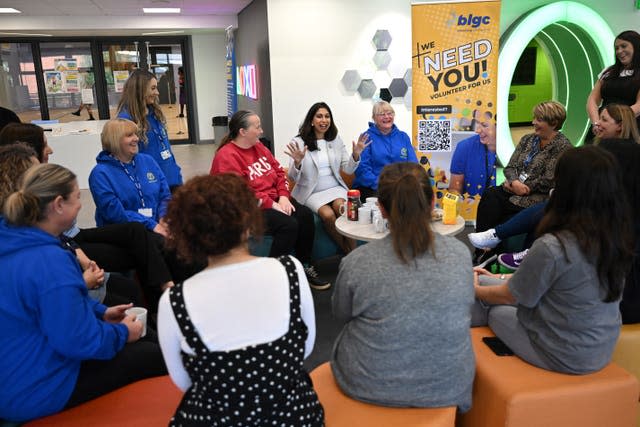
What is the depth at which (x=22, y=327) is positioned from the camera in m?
1.58

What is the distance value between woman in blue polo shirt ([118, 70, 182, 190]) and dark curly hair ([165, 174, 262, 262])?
2.39m

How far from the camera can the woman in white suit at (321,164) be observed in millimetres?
3990

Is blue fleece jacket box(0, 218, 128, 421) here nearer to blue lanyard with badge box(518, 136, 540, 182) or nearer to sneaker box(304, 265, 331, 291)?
sneaker box(304, 265, 331, 291)

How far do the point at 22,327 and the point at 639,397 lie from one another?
2054 mm

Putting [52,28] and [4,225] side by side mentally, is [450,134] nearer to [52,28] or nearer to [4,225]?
[4,225]

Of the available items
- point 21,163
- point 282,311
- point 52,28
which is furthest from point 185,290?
point 52,28

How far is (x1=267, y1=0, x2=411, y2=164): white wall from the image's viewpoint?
609cm

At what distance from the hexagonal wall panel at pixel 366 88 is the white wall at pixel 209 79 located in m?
5.55

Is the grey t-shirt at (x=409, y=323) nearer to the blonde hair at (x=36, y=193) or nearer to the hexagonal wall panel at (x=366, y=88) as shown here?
the blonde hair at (x=36, y=193)

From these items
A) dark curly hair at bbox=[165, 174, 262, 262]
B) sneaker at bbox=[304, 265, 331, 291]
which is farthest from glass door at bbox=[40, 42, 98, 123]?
dark curly hair at bbox=[165, 174, 262, 262]

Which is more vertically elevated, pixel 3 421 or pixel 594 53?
pixel 594 53

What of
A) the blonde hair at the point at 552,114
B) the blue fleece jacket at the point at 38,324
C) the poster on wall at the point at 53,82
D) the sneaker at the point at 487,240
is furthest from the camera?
the poster on wall at the point at 53,82

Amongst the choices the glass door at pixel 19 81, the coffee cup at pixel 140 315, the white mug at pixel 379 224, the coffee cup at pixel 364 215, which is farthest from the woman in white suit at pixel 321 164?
the glass door at pixel 19 81

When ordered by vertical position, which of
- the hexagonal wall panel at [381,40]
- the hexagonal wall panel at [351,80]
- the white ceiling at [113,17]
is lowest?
the hexagonal wall panel at [351,80]
